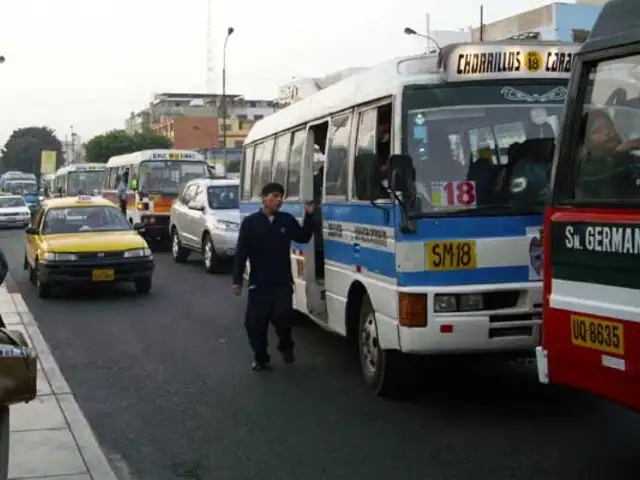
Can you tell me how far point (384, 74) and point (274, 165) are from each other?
3916mm

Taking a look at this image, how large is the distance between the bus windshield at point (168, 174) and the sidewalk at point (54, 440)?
15029 mm

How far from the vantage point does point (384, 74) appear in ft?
24.0

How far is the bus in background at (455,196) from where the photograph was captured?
6.78 m

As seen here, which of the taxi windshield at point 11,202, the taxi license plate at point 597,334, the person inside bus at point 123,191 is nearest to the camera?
the taxi license plate at point 597,334

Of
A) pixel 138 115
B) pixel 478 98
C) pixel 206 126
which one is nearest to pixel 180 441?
pixel 478 98

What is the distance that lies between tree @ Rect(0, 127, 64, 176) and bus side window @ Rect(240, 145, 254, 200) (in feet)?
368

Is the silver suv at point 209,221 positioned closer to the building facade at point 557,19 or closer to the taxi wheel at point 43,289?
the taxi wheel at point 43,289

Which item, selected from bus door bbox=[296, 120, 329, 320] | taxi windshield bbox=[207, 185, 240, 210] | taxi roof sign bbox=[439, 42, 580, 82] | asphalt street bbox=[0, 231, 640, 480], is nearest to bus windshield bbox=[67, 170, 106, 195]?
taxi windshield bbox=[207, 185, 240, 210]

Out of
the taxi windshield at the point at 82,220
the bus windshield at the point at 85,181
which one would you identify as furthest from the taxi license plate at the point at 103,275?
the bus windshield at the point at 85,181

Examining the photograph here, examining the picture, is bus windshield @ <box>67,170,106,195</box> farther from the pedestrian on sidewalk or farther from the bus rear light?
the bus rear light

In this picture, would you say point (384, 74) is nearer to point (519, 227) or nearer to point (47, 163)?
point (519, 227)

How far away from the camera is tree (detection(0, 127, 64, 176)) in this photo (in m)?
124

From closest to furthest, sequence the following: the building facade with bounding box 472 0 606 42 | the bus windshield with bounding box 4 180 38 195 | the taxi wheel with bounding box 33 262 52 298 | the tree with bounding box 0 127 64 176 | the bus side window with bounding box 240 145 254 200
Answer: the bus side window with bounding box 240 145 254 200, the taxi wheel with bounding box 33 262 52 298, the building facade with bounding box 472 0 606 42, the bus windshield with bounding box 4 180 38 195, the tree with bounding box 0 127 64 176

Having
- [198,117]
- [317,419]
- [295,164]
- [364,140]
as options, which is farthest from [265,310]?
[198,117]
